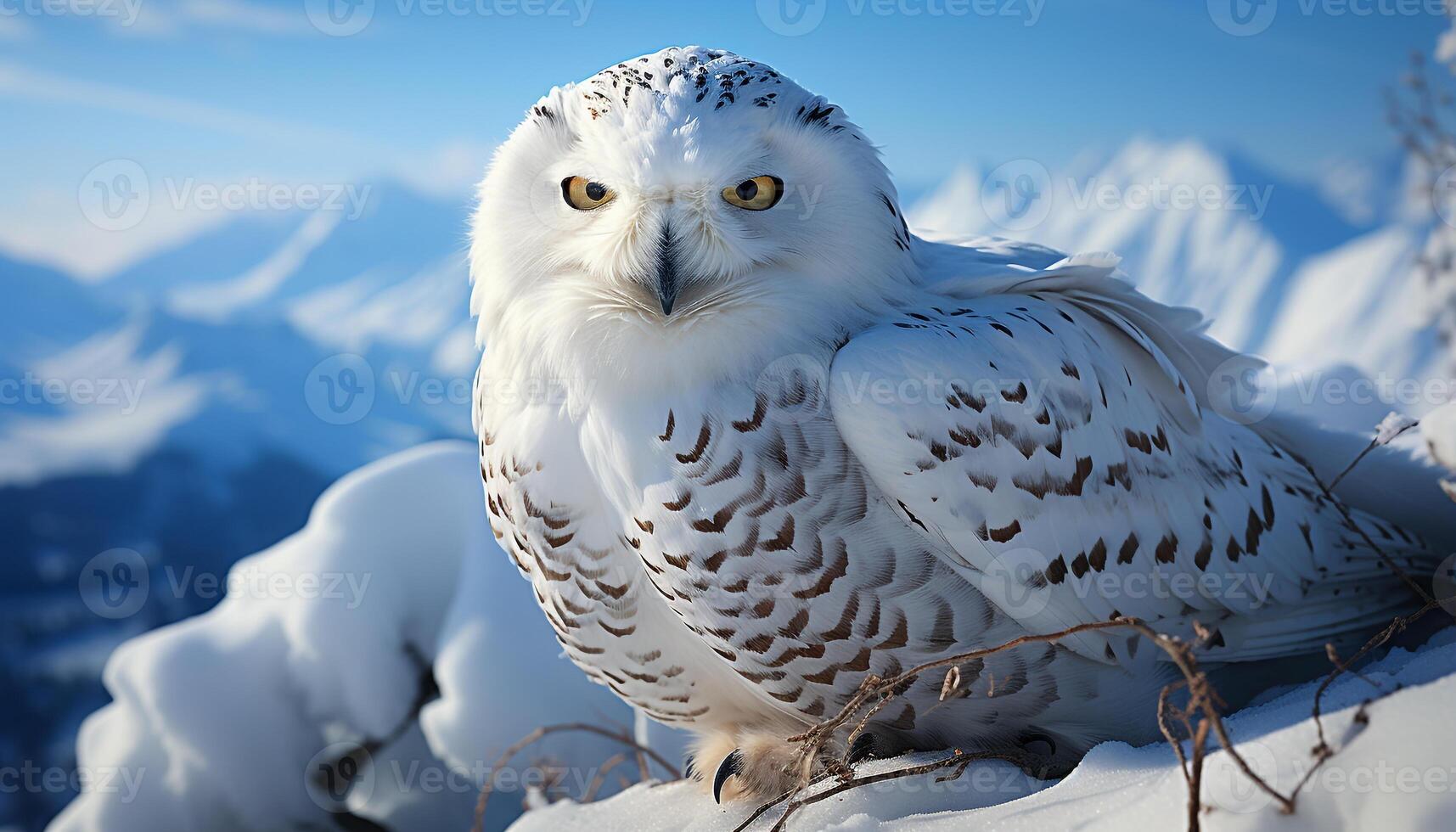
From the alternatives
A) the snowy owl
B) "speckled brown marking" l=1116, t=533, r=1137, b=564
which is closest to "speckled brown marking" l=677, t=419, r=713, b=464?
the snowy owl

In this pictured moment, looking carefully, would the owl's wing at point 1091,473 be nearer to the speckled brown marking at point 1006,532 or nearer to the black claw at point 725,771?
the speckled brown marking at point 1006,532

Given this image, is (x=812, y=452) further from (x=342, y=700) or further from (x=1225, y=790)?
(x=342, y=700)

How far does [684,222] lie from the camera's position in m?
1.38

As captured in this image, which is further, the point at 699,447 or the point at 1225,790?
the point at 699,447

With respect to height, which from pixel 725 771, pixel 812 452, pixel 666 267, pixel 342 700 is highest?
pixel 666 267

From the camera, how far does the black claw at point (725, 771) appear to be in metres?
1.66

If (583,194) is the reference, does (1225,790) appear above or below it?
below

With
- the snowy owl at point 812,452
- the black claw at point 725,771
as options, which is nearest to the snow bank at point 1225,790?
the black claw at point 725,771

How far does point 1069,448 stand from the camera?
153 cm

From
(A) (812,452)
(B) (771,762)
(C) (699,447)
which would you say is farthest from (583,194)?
(B) (771,762)

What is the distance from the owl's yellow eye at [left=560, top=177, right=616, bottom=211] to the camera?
1.46 meters

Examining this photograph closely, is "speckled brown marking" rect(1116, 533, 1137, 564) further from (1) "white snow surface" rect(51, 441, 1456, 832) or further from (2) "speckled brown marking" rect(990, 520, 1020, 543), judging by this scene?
(1) "white snow surface" rect(51, 441, 1456, 832)

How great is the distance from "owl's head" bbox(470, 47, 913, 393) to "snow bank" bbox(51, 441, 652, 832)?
1.45 meters

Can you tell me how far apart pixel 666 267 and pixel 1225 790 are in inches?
37.1
